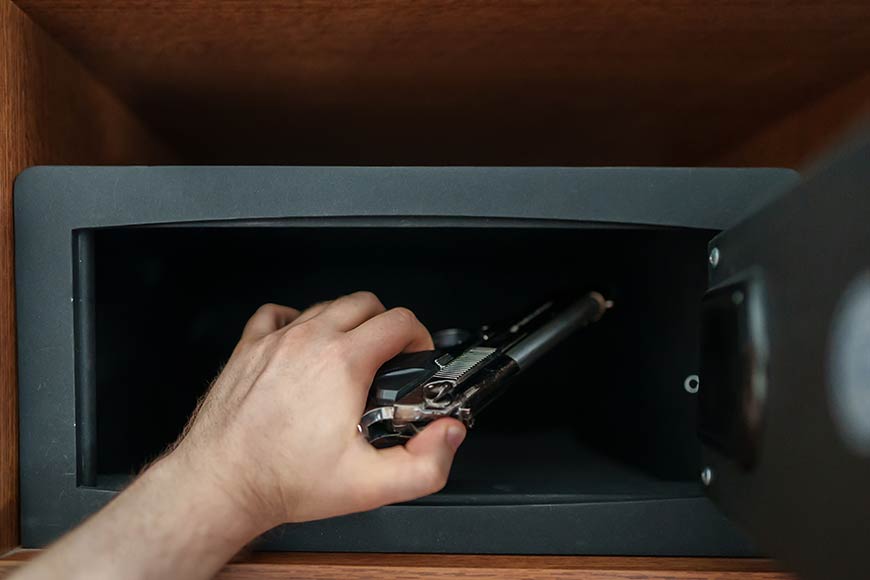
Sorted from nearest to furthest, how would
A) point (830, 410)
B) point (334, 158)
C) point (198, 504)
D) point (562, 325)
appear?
1. point (830, 410)
2. point (198, 504)
3. point (562, 325)
4. point (334, 158)

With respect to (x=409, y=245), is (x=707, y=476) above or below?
below

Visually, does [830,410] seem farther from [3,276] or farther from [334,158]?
[334,158]

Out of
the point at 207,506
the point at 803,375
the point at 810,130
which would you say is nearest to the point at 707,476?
the point at 803,375

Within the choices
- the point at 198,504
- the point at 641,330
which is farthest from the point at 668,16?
the point at 198,504

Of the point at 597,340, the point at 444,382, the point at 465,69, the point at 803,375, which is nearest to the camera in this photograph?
the point at 803,375

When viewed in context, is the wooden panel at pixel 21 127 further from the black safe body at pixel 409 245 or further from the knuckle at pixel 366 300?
the knuckle at pixel 366 300

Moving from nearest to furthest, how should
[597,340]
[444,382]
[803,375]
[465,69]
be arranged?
[803,375] → [444,382] → [465,69] → [597,340]

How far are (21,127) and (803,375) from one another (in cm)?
43

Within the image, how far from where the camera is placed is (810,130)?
562 mm

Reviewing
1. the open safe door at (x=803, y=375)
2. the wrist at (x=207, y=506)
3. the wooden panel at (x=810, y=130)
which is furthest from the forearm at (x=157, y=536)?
the wooden panel at (x=810, y=130)

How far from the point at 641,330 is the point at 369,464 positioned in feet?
0.93

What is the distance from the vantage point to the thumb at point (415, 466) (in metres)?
0.31

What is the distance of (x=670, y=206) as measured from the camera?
14.1 inches

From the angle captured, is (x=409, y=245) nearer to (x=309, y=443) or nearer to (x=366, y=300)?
(x=366, y=300)
